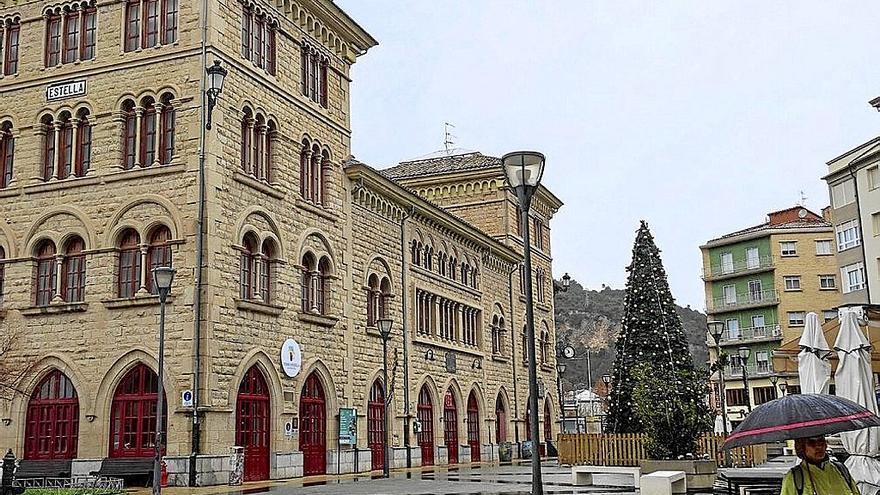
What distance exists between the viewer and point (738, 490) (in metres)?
13.2

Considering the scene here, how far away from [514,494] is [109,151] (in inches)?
526

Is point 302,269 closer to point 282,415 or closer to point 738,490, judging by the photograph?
point 282,415

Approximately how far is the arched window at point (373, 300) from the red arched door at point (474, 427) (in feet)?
30.8

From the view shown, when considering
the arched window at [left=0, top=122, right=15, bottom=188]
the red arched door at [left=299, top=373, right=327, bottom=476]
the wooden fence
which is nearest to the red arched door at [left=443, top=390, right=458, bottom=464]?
the red arched door at [left=299, top=373, right=327, bottom=476]

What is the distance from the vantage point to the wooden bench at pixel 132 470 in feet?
69.7

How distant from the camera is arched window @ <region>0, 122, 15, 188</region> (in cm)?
2528

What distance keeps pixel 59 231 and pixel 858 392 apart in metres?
19.3

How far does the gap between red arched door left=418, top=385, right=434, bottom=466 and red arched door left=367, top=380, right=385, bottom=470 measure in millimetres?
3062

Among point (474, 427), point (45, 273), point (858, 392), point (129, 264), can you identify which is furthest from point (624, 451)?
point (474, 427)

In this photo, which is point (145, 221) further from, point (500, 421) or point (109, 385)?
point (500, 421)

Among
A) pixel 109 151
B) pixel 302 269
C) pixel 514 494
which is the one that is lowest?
pixel 514 494

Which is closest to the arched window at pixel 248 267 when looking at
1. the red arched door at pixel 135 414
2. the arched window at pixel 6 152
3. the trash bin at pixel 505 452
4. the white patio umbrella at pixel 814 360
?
the red arched door at pixel 135 414

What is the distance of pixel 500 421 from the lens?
42.2 metres

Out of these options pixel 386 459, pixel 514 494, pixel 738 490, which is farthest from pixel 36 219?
pixel 738 490
